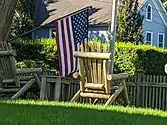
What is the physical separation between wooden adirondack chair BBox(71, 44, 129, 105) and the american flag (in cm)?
98

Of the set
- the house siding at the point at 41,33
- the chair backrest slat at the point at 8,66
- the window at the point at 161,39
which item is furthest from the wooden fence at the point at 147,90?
the window at the point at 161,39

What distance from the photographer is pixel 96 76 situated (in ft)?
34.2

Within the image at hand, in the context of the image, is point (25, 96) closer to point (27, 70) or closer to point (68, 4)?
point (27, 70)

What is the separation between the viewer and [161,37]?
137ft

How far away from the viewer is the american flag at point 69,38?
1162 cm

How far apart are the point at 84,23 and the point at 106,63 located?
325cm

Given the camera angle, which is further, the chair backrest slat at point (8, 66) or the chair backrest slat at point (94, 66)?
the chair backrest slat at point (8, 66)

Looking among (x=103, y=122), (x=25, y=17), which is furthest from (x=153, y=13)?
(x=103, y=122)

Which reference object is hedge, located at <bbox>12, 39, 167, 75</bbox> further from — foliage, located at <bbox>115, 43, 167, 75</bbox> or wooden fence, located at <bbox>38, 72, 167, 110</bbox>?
wooden fence, located at <bbox>38, 72, 167, 110</bbox>

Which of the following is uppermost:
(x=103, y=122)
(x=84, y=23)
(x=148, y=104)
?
(x=84, y=23)

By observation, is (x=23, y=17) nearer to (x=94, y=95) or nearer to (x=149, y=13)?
(x=149, y=13)

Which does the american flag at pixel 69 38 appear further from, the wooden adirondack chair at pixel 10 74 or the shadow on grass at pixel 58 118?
the shadow on grass at pixel 58 118

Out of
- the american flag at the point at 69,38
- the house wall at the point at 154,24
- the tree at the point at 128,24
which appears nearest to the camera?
the american flag at the point at 69,38

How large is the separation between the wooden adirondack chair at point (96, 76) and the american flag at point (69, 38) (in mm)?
976
